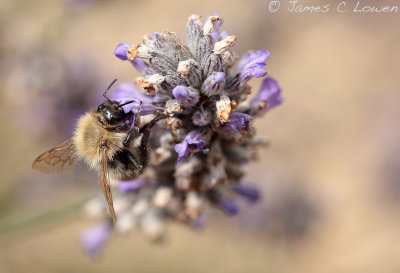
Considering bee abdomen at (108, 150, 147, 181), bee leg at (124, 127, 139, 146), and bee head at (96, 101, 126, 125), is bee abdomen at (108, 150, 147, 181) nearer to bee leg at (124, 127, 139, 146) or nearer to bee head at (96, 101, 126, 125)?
bee leg at (124, 127, 139, 146)

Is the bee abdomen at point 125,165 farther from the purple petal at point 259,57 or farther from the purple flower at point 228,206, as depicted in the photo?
the purple petal at point 259,57

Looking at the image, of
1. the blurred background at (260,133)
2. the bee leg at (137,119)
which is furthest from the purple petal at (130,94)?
the blurred background at (260,133)

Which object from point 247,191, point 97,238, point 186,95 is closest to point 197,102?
point 186,95

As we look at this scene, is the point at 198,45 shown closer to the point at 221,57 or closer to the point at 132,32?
the point at 221,57

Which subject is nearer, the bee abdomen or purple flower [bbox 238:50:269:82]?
purple flower [bbox 238:50:269:82]

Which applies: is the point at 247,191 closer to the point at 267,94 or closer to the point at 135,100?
the point at 267,94

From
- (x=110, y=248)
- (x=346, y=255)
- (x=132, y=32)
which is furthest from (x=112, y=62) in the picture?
(x=346, y=255)

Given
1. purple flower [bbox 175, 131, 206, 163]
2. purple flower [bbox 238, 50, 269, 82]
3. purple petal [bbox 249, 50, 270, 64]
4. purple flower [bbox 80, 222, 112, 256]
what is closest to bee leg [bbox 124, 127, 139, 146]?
purple flower [bbox 175, 131, 206, 163]
